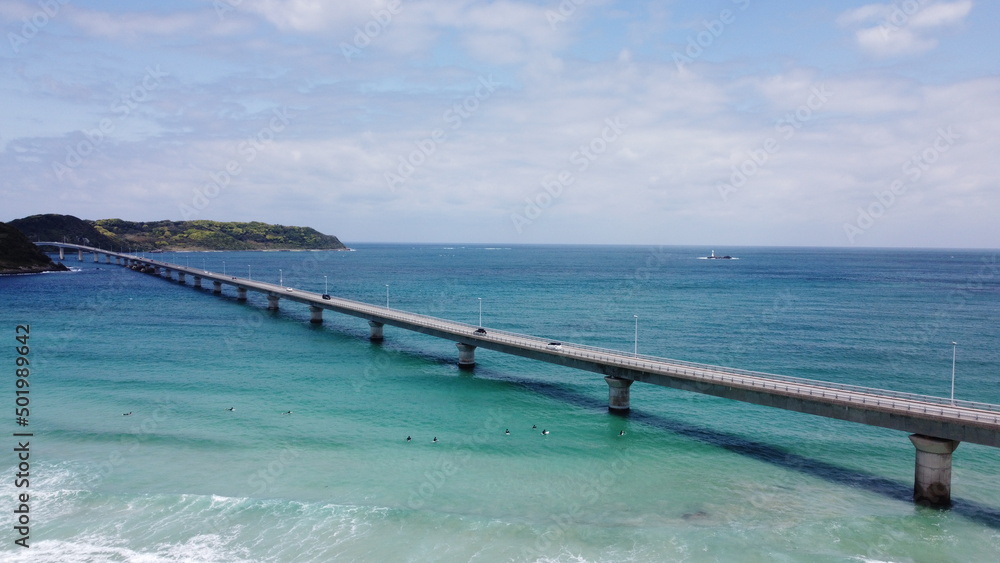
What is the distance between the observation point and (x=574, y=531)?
31594mm

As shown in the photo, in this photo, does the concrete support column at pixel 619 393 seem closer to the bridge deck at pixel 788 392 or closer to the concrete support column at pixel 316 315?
the bridge deck at pixel 788 392

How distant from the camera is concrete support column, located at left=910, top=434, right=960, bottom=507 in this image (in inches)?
1362

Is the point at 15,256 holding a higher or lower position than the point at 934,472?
higher

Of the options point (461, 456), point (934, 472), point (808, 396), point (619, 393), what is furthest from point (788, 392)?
point (461, 456)

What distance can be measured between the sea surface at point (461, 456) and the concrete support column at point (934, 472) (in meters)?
0.99

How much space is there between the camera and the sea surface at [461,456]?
100 feet

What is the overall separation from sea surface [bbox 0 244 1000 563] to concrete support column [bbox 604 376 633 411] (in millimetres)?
1148

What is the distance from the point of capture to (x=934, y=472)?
34.9 m

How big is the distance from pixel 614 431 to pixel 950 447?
2146 cm

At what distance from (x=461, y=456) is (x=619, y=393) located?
55.0 ft

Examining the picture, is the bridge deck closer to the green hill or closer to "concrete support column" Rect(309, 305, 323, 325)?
"concrete support column" Rect(309, 305, 323, 325)

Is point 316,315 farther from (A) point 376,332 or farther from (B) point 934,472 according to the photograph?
(B) point 934,472

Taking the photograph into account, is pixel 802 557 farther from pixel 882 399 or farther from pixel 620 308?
pixel 620 308

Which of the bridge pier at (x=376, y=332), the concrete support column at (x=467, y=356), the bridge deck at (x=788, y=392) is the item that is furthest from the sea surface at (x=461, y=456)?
the bridge deck at (x=788, y=392)
